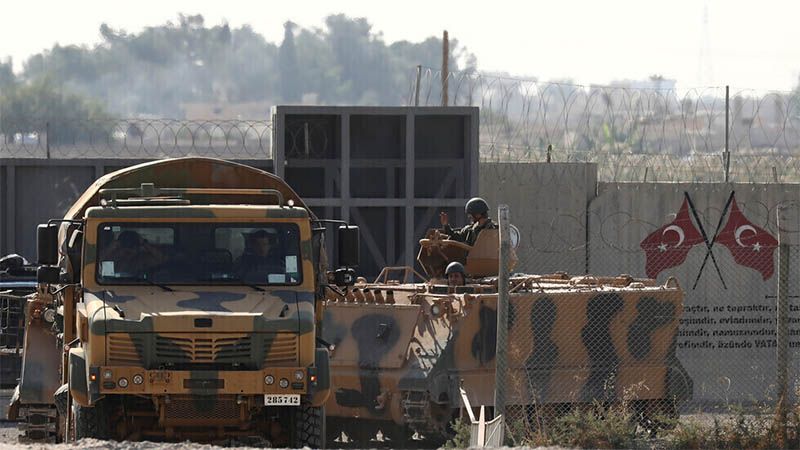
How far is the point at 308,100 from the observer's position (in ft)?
176

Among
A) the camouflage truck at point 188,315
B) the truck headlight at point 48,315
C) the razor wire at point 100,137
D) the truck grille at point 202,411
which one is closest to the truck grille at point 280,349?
the camouflage truck at point 188,315

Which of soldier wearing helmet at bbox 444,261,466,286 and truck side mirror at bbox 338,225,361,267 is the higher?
truck side mirror at bbox 338,225,361,267

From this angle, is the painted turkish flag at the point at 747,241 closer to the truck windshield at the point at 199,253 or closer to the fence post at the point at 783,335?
the fence post at the point at 783,335

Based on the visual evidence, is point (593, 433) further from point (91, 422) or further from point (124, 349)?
point (91, 422)

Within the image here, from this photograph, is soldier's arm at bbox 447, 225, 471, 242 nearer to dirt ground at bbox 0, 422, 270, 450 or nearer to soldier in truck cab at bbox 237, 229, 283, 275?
soldier in truck cab at bbox 237, 229, 283, 275

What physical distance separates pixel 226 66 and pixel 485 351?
31.4 meters

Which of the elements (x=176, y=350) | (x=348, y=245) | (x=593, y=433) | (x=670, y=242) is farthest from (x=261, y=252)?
(x=670, y=242)

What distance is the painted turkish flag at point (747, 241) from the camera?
20.4 meters

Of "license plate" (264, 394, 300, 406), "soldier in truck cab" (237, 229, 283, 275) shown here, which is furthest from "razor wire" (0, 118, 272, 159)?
"license plate" (264, 394, 300, 406)

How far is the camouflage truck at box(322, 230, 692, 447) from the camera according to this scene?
1495 cm

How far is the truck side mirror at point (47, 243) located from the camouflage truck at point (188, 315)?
0.04 ft

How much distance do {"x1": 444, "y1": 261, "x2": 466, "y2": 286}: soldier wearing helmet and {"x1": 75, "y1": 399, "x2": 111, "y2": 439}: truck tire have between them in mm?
4324

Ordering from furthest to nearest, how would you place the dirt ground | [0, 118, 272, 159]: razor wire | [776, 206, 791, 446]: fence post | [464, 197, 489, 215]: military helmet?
[0, 118, 272, 159]: razor wire < [464, 197, 489, 215]: military helmet < [776, 206, 791, 446]: fence post < the dirt ground

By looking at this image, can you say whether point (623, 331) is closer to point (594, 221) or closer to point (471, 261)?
point (471, 261)
